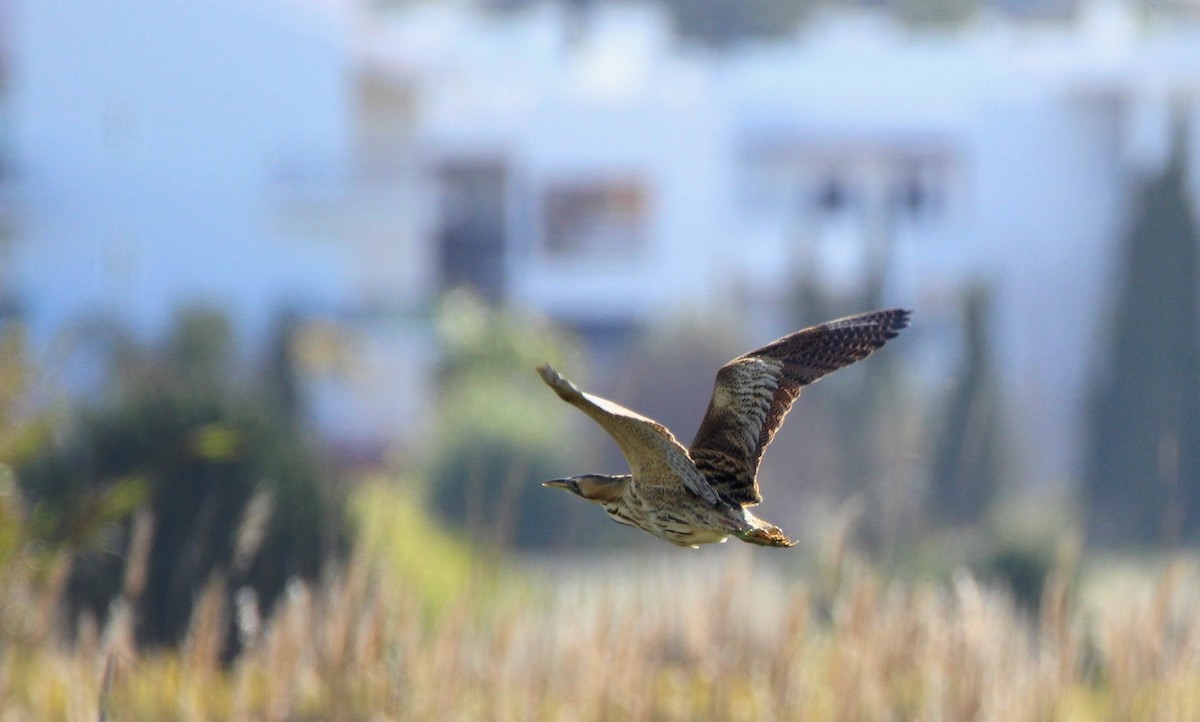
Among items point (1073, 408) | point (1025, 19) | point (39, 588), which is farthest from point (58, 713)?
point (1025, 19)

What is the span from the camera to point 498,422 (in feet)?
55.4

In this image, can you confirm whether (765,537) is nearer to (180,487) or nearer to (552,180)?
(180,487)

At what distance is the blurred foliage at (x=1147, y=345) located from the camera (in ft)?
63.7

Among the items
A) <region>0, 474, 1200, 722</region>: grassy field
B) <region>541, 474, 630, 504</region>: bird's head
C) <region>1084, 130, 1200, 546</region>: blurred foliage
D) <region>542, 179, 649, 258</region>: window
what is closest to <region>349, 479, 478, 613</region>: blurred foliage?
<region>0, 474, 1200, 722</region>: grassy field

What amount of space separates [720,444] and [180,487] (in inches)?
225

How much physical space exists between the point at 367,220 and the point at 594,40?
37.1ft

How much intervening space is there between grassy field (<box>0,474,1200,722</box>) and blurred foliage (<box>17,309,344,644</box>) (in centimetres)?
89

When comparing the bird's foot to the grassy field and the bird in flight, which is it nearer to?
the bird in flight

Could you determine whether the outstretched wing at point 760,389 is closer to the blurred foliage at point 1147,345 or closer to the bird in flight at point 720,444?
the bird in flight at point 720,444

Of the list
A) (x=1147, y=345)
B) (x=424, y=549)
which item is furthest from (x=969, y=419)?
(x=424, y=549)

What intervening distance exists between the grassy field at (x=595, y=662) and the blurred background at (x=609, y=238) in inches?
244

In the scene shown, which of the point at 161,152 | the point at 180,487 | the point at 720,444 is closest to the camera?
the point at 720,444

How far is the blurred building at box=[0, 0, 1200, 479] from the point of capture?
22953 mm

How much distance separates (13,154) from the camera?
75.2ft
